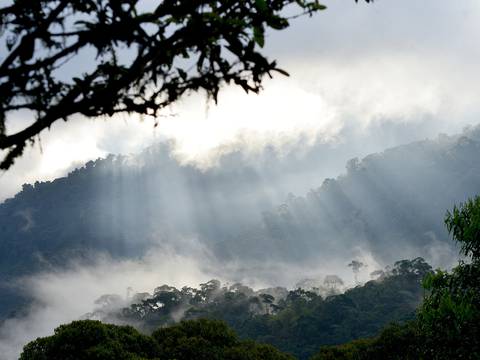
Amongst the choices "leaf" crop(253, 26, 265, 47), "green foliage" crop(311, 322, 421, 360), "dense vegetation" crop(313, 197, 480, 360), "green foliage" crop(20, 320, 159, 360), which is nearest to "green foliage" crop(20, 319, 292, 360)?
"green foliage" crop(20, 320, 159, 360)

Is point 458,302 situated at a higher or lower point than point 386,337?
higher

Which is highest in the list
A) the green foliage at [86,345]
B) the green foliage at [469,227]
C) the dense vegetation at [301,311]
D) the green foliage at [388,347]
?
the dense vegetation at [301,311]

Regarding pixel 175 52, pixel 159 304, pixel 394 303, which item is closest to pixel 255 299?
pixel 159 304

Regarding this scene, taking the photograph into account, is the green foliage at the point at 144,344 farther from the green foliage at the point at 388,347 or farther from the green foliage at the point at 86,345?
the green foliage at the point at 388,347

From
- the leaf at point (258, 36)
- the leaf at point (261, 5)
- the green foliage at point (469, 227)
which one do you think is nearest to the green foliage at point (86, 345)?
the green foliage at point (469, 227)

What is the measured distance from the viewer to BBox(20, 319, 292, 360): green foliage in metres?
23.2

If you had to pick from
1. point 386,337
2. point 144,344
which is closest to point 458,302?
point 386,337

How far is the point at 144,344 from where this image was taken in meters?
25.7

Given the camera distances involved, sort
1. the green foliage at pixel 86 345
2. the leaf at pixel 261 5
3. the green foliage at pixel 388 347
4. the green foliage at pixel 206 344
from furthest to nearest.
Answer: the green foliage at pixel 206 344
the green foliage at pixel 388 347
the green foliage at pixel 86 345
the leaf at pixel 261 5

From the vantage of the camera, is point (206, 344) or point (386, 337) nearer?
point (386, 337)

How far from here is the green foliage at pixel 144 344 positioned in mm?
23172

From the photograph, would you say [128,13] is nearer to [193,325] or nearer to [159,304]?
[193,325]

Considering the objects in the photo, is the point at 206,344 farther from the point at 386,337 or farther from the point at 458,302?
the point at 458,302

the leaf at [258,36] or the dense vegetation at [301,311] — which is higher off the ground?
the dense vegetation at [301,311]
